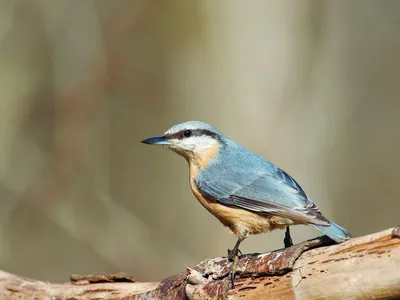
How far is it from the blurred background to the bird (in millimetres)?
1449

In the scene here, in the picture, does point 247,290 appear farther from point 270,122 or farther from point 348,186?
point 348,186

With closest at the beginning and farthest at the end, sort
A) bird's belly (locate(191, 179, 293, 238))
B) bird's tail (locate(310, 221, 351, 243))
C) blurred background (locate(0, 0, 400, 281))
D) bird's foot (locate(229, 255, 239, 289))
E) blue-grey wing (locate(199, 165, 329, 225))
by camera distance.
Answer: bird's tail (locate(310, 221, 351, 243)) → bird's foot (locate(229, 255, 239, 289)) → blue-grey wing (locate(199, 165, 329, 225)) → bird's belly (locate(191, 179, 293, 238)) → blurred background (locate(0, 0, 400, 281))

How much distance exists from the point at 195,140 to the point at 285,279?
106 cm

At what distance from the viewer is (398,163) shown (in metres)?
7.02

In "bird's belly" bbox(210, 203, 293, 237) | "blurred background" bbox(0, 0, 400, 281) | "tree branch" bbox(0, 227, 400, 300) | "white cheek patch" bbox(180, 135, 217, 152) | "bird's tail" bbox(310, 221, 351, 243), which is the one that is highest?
"blurred background" bbox(0, 0, 400, 281)

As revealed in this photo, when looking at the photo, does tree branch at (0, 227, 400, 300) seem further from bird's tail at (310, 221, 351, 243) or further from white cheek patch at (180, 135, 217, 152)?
white cheek patch at (180, 135, 217, 152)

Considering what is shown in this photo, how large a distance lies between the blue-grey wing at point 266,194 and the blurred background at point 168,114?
64.2 inches

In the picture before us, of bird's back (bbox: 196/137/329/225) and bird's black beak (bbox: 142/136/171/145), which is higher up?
bird's black beak (bbox: 142/136/171/145)

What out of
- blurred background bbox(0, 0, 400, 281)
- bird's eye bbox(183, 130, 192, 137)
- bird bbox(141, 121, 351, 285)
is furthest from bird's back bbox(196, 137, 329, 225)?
blurred background bbox(0, 0, 400, 281)

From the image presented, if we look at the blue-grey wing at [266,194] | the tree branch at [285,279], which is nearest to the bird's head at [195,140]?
the blue-grey wing at [266,194]

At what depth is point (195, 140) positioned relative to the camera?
3242 millimetres

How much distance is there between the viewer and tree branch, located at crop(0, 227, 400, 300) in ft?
6.89

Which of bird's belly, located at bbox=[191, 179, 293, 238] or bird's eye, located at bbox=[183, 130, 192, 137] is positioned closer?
bird's belly, located at bbox=[191, 179, 293, 238]

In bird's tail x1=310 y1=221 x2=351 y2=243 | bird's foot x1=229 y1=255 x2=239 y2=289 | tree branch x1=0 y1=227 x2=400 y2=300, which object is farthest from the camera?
bird's foot x1=229 y1=255 x2=239 y2=289
